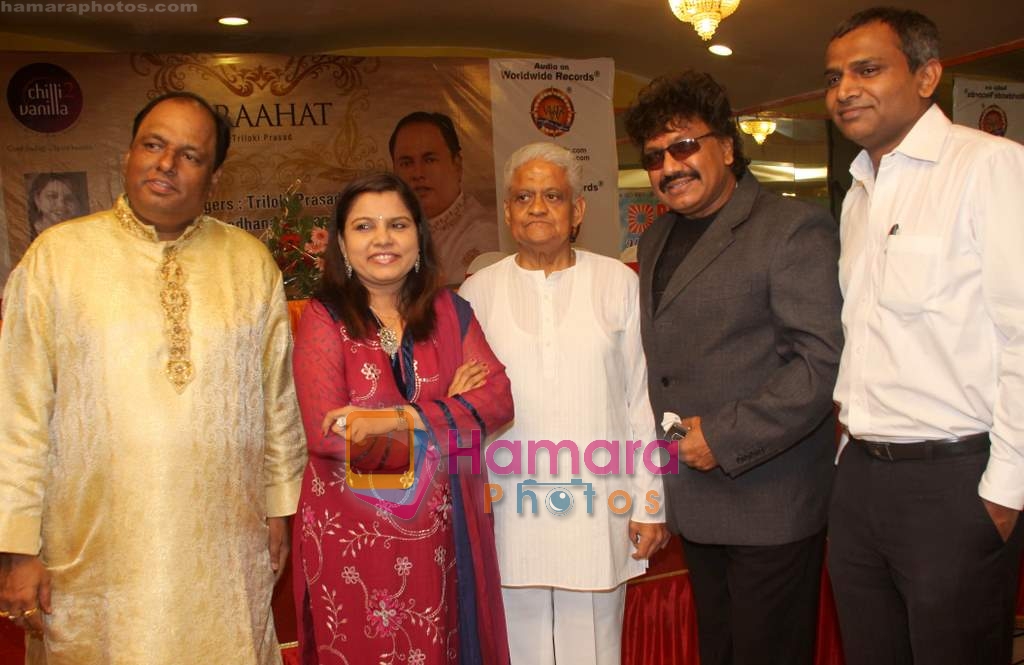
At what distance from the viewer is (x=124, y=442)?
5.98ft

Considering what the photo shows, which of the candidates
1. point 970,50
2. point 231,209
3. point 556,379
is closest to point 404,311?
point 556,379

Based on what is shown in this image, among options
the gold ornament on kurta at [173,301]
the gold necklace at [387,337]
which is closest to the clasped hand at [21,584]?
the gold ornament on kurta at [173,301]

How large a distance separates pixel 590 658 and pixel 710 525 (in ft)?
1.64

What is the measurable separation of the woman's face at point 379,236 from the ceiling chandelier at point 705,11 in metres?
4.16

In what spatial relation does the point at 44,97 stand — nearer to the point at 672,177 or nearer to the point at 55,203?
the point at 55,203

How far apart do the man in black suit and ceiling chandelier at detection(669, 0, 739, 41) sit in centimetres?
370

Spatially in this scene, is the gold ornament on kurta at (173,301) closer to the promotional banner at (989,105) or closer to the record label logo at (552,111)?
the record label logo at (552,111)

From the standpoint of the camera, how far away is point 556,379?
216 cm

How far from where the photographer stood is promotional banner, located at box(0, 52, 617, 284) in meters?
5.92

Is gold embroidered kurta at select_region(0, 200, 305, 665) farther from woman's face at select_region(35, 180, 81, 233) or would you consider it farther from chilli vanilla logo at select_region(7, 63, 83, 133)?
chilli vanilla logo at select_region(7, 63, 83, 133)

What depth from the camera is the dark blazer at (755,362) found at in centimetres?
193

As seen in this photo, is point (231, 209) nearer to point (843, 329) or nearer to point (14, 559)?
point (14, 559)

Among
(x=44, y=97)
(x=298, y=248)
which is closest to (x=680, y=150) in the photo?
(x=298, y=248)

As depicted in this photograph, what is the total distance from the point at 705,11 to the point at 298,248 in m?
3.87
